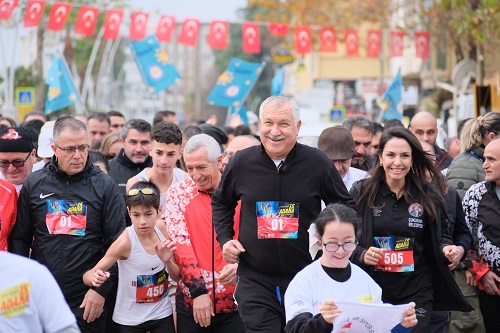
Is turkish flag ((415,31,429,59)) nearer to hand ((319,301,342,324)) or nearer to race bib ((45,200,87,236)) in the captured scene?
race bib ((45,200,87,236))

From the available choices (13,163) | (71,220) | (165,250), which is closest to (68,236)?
(71,220)

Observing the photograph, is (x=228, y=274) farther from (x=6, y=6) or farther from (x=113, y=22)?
(x=113, y=22)

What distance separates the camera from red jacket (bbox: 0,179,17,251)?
741 cm

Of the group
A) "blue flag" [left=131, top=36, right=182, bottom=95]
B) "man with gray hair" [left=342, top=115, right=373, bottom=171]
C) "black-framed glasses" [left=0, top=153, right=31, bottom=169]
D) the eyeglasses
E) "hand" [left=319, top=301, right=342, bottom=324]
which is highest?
"blue flag" [left=131, top=36, right=182, bottom=95]

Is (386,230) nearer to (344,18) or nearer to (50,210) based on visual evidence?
(50,210)

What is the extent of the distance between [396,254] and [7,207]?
9.59 ft

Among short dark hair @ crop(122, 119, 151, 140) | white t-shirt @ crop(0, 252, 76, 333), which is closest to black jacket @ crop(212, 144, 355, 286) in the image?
A: white t-shirt @ crop(0, 252, 76, 333)

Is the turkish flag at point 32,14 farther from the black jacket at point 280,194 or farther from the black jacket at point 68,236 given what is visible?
the black jacket at point 280,194

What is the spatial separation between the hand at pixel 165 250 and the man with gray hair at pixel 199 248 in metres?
0.12

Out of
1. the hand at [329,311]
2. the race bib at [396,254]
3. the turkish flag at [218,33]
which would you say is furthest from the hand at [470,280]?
the turkish flag at [218,33]

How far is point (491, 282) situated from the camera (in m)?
8.31

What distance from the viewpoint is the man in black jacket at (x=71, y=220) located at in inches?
295

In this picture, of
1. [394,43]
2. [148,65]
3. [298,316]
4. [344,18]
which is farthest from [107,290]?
[344,18]

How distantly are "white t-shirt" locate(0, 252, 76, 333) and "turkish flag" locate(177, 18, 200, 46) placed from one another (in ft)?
65.3
